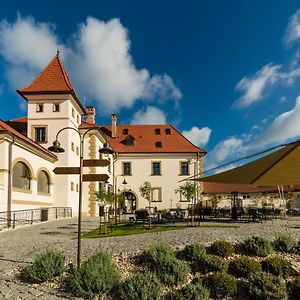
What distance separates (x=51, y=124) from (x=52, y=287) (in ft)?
69.7

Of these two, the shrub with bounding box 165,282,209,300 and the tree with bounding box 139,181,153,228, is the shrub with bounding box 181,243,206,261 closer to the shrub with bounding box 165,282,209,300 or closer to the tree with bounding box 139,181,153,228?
the shrub with bounding box 165,282,209,300

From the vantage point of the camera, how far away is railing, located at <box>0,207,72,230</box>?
59.3 ft

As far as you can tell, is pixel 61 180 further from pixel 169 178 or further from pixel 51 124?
pixel 169 178

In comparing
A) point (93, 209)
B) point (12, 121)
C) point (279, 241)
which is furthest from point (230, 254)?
point (12, 121)

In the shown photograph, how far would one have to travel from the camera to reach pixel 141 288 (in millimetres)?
6520

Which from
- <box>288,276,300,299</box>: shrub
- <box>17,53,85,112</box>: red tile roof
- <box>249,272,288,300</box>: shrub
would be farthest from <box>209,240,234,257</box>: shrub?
<box>17,53,85,112</box>: red tile roof

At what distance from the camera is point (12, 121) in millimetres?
30078

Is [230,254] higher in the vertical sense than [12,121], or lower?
lower

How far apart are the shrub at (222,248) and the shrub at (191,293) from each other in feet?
5.34

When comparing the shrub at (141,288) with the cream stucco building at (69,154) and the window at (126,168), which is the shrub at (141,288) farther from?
the window at (126,168)

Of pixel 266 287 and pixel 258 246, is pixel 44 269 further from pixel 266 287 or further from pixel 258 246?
pixel 258 246

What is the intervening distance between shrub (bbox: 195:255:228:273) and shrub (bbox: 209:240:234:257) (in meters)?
0.42

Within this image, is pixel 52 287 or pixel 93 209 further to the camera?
pixel 93 209

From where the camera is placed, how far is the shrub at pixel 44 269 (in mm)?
7273
